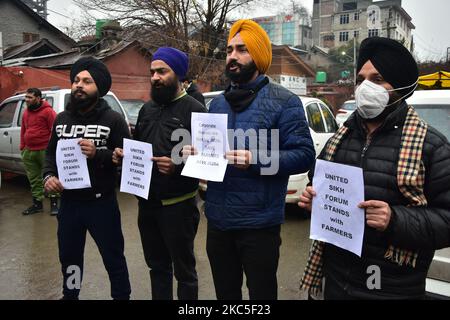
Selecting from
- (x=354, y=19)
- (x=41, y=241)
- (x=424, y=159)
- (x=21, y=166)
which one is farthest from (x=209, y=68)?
(x=354, y=19)

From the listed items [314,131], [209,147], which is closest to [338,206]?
[209,147]

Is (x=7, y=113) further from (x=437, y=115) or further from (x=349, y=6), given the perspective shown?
(x=349, y=6)

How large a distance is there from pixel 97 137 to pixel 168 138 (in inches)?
24.4

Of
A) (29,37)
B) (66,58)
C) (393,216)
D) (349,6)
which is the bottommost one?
(393,216)

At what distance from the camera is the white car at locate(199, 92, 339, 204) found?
562cm

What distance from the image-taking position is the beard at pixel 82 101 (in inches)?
117

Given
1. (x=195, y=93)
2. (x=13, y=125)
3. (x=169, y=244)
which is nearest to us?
(x=169, y=244)

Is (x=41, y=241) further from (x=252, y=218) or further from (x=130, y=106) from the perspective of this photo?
(x=130, y=106)

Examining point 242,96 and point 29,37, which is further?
point 29,37

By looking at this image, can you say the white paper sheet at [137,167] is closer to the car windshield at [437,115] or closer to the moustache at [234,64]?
the moustache at [234,64]

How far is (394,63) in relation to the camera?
180 cm

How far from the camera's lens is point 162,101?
2854mm

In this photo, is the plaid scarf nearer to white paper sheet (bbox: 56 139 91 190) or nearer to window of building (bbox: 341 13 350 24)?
white paper sheet (bbox: 56 139 91 190)

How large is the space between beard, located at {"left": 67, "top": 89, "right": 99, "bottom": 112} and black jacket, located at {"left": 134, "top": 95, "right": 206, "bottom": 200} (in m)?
0.49
